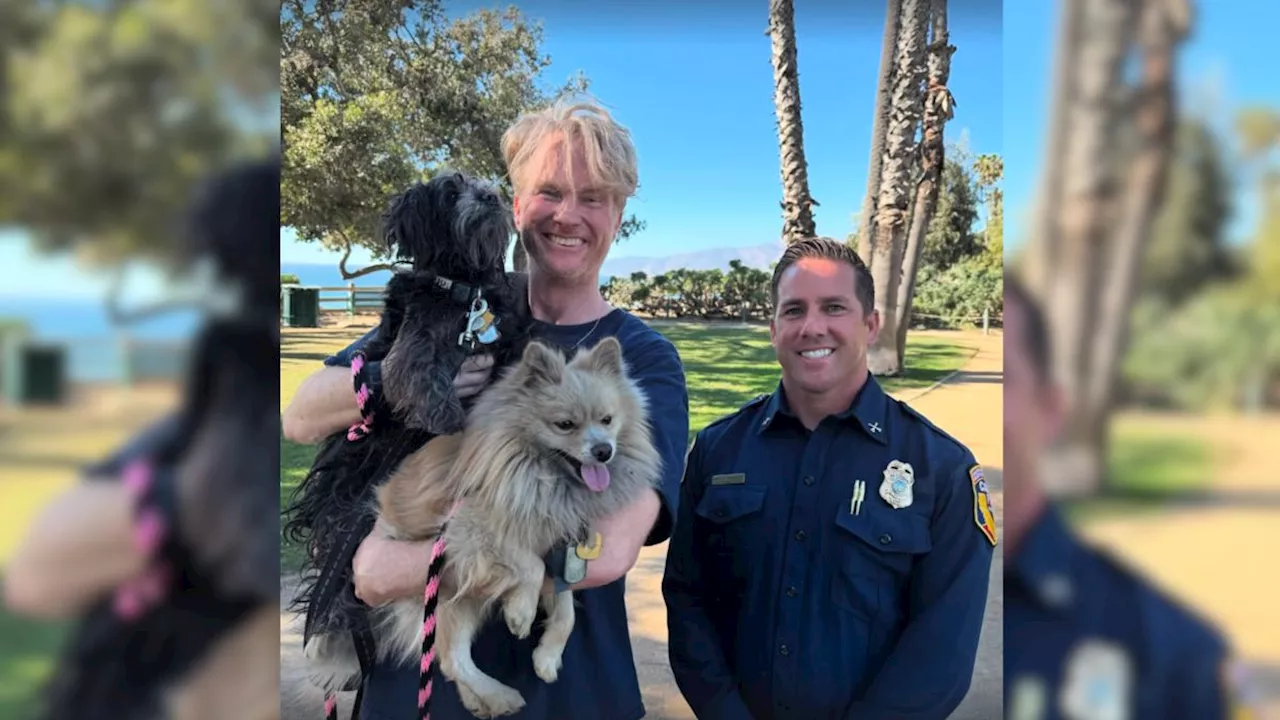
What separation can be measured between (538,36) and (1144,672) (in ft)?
8.83

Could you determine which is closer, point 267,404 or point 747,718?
point 267,404

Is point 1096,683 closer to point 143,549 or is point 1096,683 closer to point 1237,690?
point 1237,690

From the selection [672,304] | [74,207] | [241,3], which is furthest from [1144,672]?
[241,3]

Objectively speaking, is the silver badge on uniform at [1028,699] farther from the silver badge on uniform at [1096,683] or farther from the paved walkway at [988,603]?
the paved walkway at [988,603]

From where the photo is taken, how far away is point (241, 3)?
7.30 feet

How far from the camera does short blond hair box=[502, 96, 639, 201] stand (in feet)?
7.34

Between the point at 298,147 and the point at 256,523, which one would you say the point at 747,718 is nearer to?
the point at 256,523

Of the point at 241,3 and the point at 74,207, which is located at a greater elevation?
the point at 241,3

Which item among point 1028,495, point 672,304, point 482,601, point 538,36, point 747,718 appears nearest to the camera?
point 1028,495

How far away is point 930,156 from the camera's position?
290 cm

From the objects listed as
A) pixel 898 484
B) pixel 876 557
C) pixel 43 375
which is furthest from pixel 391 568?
pixel 898 484

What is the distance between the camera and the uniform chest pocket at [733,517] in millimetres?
2436

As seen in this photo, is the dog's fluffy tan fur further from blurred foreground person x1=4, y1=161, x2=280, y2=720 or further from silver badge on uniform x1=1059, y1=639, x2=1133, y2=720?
silver badge on uniform x1=1059, y1=639, x2=1133, y2=720

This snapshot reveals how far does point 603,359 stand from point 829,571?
3.15ft
